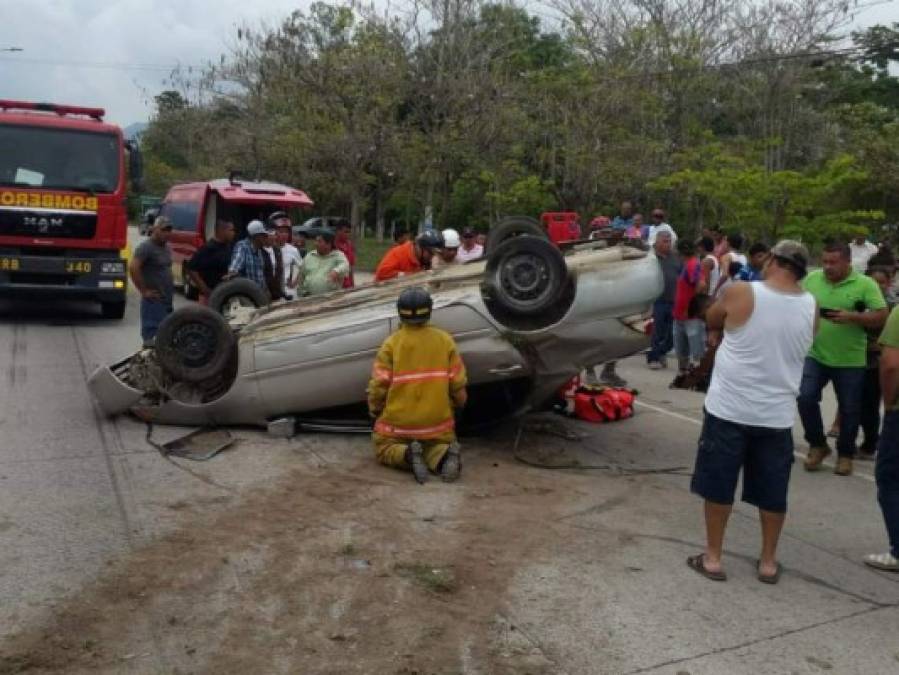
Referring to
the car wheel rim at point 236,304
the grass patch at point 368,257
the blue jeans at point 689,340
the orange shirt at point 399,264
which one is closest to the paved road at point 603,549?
the car wheel rim at point 236,304

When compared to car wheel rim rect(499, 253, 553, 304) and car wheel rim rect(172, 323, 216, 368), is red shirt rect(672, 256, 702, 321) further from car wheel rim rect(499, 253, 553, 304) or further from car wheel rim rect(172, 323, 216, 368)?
car wheel rim rect(172, 323, 216, 368)

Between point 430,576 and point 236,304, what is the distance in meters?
4.67

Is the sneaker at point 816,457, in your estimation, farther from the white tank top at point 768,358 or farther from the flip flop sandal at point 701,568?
the white tank top at point 768,358

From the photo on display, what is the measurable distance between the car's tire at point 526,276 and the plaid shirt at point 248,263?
3130 mm

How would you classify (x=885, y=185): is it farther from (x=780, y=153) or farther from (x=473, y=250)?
(x=473, y=250)

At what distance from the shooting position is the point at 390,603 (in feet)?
13.8

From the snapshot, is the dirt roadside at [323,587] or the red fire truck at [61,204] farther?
the red fire truck at [61,204]

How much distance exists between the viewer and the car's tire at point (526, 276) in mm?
6516

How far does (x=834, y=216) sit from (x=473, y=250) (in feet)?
33.4

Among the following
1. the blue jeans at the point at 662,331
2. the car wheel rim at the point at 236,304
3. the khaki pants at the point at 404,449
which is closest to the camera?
the khaki pants at the point at 404,449

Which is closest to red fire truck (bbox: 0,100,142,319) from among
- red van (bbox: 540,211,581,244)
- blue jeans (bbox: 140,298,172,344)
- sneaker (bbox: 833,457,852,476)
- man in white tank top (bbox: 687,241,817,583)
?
blue jeans (bbox: 140,298,172,344)

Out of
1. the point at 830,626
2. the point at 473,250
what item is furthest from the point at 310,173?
the point at 830,626

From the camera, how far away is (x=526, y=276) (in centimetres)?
659

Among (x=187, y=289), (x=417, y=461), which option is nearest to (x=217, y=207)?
(x=187, y=289)
